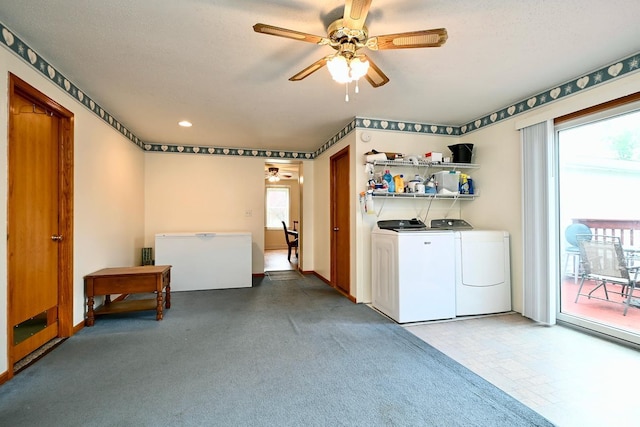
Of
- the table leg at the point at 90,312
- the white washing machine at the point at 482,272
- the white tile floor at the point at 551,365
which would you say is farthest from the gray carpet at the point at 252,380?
the white washing machine at the point at 482,272

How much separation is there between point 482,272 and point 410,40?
2629 mm

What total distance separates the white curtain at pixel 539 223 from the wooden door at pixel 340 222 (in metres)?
1.99

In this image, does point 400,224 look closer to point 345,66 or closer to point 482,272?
point 482,272

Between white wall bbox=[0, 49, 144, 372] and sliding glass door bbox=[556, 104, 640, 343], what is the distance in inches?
183

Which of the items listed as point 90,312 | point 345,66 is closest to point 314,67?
point 345,66

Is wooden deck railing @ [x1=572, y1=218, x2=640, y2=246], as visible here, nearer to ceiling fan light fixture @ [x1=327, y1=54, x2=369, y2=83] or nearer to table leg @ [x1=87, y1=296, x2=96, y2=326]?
ceiling fan light fixture @ [x1=327, y1=54, x2=369, y2=83]

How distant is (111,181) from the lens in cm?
360

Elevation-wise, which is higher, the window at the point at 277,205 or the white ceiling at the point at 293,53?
the white ceiling at the point at 293,53

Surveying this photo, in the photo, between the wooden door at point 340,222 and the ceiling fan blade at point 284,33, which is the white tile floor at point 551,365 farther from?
the ceiling fan blade at point 284,33

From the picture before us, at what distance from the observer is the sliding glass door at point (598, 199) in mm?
2523

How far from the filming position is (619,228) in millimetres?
2648

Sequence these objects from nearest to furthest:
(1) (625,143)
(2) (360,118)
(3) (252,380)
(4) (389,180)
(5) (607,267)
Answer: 1. (3) (252,380)
2. (1) (625,143)
3. (5) (607,267)
4. (4) (389,180)
5. (2) (360,118)

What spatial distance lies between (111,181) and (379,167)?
335 cm

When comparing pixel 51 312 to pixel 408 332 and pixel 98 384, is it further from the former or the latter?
pixel 408 332
